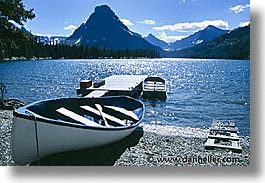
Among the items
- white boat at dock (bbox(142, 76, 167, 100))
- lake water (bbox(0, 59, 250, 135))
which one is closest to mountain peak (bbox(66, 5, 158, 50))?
lake water (bbox(0, 59, 250, 135))

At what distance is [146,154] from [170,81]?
2.49ft

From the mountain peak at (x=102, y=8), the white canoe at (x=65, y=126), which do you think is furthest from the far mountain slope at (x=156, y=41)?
the white canoe at (x=65, y=126)

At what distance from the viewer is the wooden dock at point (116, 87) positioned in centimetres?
312

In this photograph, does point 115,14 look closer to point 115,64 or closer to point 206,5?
point 115,64

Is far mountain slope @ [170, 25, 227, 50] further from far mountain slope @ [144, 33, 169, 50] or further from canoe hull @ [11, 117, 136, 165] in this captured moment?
canoe hull @ [11, 117, 136, 165]

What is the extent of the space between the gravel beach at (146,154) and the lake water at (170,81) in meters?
0.20

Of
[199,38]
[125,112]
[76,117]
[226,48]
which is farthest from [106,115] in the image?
[226,48]

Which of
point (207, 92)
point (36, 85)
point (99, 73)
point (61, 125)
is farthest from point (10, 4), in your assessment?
point (207, 92)

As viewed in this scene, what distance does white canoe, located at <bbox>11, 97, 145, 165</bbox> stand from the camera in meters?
2.40

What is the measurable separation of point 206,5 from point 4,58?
6.36 ft

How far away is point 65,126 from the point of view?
2.45 m

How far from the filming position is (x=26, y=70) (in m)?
3.05

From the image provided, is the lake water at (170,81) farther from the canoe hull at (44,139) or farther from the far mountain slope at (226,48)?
the canoe hull at (44,139)

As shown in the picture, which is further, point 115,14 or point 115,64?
point 115,64
